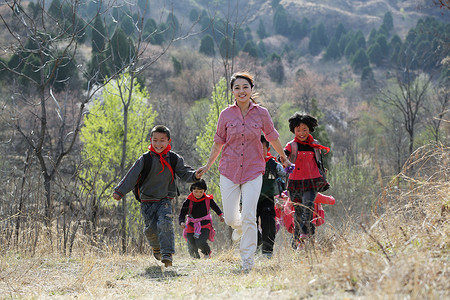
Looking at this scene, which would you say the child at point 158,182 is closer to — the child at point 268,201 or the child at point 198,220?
the child at point 268,201

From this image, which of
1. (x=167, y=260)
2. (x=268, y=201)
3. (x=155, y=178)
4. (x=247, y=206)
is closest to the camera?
(x=247, y=206)

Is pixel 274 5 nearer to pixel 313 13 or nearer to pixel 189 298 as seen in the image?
pixel 313 13

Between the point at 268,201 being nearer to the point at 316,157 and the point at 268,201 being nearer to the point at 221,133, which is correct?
the point at 316,157

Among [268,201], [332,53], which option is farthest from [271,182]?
[332,53]

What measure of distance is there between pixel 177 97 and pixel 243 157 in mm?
46290

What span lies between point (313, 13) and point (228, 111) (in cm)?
13362

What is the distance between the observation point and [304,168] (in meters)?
6.39

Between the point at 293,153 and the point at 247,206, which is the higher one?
the point at 293,153

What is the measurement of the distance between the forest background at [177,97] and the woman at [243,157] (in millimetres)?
703

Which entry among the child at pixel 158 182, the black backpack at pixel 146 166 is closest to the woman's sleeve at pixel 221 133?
the child at pixel 158 182

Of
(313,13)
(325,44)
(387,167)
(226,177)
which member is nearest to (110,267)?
(226,177)

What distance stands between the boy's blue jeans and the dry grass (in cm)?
24

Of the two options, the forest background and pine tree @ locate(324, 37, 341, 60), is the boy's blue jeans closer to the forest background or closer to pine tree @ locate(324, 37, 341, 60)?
the forest background

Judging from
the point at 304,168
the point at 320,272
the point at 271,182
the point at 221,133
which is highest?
the point at 221,133
